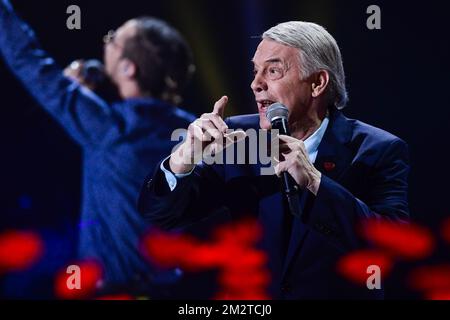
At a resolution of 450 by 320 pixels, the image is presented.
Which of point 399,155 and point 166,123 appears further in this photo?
point 166,123

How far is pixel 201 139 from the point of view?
1731mm

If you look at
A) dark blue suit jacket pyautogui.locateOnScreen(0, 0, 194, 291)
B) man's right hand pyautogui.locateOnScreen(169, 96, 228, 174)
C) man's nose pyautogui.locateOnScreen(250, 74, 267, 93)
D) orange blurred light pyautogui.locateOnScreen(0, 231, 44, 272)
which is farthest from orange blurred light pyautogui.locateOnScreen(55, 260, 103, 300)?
man's nose pyautogui.locateOnScreen(250, 74, 267, 93)

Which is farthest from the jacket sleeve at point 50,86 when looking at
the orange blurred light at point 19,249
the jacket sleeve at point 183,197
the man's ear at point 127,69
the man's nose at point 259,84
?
the man's nose at point 259,84

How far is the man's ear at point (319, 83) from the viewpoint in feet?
6.92

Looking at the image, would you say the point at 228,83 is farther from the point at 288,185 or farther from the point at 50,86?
the point at 288,185

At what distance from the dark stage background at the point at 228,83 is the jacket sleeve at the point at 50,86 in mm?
47

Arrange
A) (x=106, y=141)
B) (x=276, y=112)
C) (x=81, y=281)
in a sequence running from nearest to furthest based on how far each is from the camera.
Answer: (x=276, y=112)
(x=81, y=281)
(x=106, y=141)

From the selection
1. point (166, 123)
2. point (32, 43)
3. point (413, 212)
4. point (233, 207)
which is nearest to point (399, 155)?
point (233, 207)

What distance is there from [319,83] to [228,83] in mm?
768

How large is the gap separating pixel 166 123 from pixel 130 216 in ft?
1.56

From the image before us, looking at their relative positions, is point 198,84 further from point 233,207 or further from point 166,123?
point 233,207

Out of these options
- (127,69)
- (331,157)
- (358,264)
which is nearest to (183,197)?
(331,157)

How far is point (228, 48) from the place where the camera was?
9.33ft

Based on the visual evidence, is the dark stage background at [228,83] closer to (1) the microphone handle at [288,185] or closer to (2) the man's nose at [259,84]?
(2) the man's nose at [259,84]
